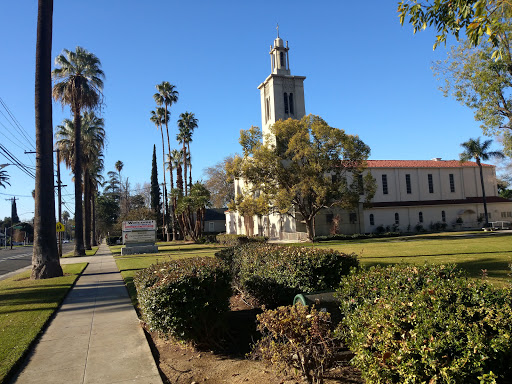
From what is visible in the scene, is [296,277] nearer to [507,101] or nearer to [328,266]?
[328,266]

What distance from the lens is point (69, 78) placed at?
28797mm

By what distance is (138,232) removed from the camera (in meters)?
33.6

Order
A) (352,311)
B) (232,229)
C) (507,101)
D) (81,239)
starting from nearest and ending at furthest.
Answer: (352,311), (507,101), (81,239), (232,229)

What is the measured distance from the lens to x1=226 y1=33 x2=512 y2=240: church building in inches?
1764

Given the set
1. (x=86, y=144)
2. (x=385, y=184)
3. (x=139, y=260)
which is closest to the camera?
(x=139, y=260)

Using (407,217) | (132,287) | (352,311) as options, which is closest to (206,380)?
(352,311)

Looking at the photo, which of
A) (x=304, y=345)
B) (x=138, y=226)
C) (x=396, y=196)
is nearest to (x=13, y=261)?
(x=138, y=226)

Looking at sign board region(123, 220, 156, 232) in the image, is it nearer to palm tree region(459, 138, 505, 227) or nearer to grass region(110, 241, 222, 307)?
grass region(110, 241, 222, 307)

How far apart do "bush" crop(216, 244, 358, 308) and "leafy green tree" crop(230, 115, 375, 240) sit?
24.5 m

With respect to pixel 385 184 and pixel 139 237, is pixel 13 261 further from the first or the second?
pixel 385 184

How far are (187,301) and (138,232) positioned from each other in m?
29.5

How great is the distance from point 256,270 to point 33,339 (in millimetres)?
4305

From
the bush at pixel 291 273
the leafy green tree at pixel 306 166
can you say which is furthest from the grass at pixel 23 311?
the leafy green tree at pixel 306 166

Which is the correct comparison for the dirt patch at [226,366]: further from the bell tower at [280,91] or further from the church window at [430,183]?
the church window at [430,183]
